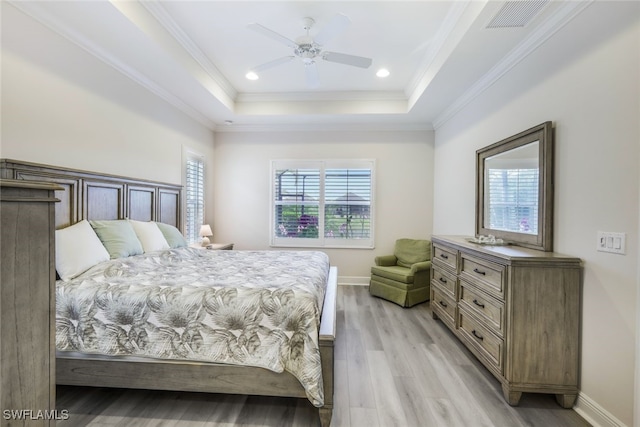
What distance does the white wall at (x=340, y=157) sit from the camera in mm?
4734

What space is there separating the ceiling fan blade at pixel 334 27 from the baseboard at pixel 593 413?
3.06 meters

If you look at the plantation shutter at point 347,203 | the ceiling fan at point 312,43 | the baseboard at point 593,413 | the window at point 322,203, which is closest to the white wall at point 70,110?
the ceiling fan at point 312,43

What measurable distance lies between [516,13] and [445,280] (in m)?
2.40

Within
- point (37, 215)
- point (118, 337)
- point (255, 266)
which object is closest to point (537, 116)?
point (255, 266)

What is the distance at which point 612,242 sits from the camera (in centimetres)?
164

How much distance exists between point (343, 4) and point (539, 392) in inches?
131

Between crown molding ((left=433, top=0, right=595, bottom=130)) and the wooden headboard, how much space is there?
393 centimetres

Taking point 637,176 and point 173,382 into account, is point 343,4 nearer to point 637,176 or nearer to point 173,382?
point 637,176

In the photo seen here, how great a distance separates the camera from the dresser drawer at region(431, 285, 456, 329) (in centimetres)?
279

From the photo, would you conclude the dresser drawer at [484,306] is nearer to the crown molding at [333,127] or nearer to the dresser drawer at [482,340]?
the dresser drawer at [482,340]

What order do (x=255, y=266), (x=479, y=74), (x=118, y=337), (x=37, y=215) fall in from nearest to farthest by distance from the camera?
(x=37, y=215) < (x=118, y=337) < (x=255, y=266) < (x=479, y=74)

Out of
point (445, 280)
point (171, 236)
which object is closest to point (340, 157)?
point (445, 280)

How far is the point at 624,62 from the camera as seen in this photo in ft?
5.26

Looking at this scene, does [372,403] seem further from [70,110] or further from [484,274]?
[70,110]
